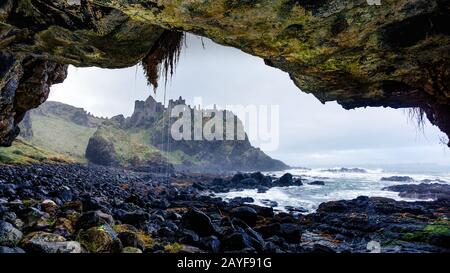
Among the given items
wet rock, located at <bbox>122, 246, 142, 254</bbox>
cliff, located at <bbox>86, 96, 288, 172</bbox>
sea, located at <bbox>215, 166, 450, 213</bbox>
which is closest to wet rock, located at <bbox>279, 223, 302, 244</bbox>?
wet rock, located at <bbox>122, 246, 142, 254</bbox>

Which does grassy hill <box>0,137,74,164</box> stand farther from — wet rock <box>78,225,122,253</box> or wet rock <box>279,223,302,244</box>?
wet rock <box>279,223,302,244</box>

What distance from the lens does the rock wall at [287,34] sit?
5.37 m

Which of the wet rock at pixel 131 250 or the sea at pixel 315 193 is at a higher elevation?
the wet rock at pixel 131 250

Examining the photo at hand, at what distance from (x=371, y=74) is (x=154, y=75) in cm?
679

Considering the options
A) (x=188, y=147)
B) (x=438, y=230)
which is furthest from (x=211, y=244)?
(x=188, y=147)

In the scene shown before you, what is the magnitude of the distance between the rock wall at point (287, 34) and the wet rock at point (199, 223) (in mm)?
4207

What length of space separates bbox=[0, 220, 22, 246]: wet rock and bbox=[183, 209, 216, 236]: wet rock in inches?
138

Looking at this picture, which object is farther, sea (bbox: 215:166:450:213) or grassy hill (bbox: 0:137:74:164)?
grassy hill (bbox: 0:137:74:164)

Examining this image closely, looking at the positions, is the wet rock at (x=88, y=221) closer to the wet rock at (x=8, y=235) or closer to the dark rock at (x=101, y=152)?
the wet rock at (x=8, y=235)

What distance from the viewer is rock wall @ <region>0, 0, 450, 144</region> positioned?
211 inches

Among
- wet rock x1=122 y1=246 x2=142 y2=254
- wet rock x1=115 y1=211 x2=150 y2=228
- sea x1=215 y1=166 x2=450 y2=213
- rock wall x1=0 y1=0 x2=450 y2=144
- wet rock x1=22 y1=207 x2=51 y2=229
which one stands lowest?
sea x1=215 y1=166 x2=450 y2=213

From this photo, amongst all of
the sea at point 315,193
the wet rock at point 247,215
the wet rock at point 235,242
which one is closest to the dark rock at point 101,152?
the sea at point 315,193
